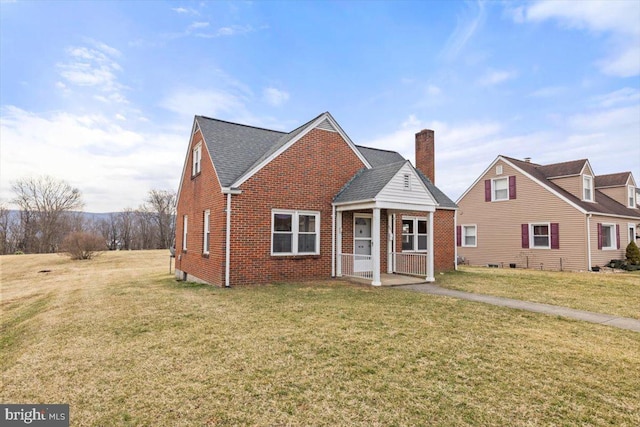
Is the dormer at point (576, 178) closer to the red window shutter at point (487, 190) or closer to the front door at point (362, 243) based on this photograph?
the red window shutter at point (487, 190)

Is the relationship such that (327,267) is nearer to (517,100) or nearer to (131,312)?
(131,312)

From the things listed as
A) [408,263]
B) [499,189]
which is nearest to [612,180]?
[499,189]

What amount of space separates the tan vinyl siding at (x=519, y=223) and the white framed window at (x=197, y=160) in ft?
59.2

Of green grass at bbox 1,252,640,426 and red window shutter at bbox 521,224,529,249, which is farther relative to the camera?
red window shutter at bbox 521,224,529,249

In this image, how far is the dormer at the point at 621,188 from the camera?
76.5ft

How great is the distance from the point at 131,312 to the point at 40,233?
47.5 metres

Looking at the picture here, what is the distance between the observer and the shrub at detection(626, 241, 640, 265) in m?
19.8

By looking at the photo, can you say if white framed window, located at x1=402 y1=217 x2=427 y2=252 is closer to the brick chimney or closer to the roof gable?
the brick chimney

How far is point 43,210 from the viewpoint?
144ft

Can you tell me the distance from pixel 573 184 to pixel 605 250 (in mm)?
4097

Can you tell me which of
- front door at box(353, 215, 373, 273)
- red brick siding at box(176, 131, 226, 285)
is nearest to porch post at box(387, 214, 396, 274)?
front door at box(353, 215, 373, 273)

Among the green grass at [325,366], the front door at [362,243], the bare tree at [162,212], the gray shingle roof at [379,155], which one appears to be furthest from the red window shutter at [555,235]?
the bare tree at [162,212]

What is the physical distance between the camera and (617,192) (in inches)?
930

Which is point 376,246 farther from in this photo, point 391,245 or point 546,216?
point 546,216
